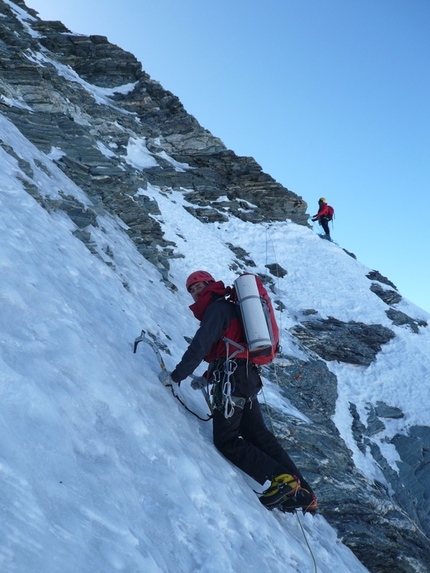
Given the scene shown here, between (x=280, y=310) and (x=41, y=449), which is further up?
(x=280, y=310)

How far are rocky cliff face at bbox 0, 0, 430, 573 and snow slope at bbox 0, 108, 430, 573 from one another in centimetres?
157

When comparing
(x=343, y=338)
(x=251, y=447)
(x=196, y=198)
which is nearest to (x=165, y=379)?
(x=251, y=447)

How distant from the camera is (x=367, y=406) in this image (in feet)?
45.0

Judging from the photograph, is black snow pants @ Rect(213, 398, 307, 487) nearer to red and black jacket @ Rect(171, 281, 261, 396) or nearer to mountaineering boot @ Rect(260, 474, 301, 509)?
mountaineering boot @ Rect(260, 474, 301, 509)

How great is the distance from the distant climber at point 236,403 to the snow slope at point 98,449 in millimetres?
196

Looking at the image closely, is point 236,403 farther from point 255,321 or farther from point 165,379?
point 255,321

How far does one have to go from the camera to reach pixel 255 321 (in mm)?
4707

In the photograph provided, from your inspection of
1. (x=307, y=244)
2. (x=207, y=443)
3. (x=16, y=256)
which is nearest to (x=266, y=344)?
(x=207, y=443)

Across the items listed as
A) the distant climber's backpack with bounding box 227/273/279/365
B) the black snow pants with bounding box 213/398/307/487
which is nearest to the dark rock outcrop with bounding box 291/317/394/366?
the black snow pants with bounding box 213/398/307/487

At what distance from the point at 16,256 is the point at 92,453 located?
274cm

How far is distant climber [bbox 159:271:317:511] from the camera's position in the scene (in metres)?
4.54

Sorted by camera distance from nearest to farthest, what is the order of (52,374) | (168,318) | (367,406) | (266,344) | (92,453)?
1. (92,453)
2. (52,374)
3. (266,344)
4. (168,318)
5. (367,406)

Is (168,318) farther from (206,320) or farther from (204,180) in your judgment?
(204,180)

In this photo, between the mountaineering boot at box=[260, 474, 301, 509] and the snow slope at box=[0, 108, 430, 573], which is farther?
Answer: the mountaineering boot at box=[260, 474, 301, 509]
